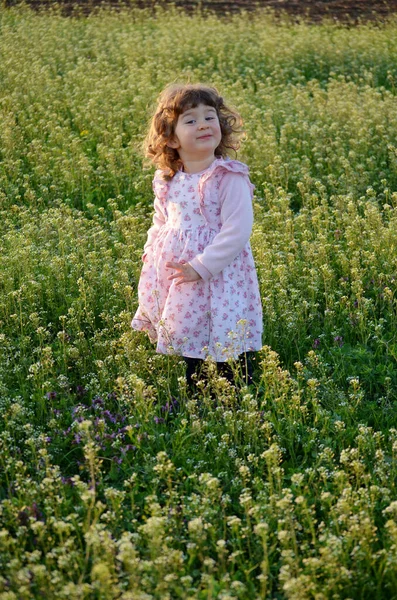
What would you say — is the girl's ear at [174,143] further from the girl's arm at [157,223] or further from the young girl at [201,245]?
the girl's arm at [157,223]

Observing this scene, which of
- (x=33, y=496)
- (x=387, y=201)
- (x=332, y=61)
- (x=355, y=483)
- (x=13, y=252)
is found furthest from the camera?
(x=332, y=61)

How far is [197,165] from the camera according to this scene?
5453mm

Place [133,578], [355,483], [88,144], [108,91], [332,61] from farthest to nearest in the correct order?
[332,61] < [108,91] < [88,144] < [355,483] < [133,578]

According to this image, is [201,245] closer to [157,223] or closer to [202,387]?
[157,223]

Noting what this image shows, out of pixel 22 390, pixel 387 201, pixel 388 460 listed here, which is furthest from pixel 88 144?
pixel 388 460

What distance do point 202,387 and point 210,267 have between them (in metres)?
0.63

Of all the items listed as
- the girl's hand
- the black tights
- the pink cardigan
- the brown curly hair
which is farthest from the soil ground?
the girl's hand

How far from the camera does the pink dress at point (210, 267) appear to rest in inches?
203

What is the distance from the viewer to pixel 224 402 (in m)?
5.04

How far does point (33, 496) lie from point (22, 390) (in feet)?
4.06

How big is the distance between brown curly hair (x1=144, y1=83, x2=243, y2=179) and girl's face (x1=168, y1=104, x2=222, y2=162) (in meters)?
0.04

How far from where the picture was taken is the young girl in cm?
517

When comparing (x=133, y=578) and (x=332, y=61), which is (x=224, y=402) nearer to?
(x=133, y=578)

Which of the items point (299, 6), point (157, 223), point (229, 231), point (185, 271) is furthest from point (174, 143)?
point (299, 6)
